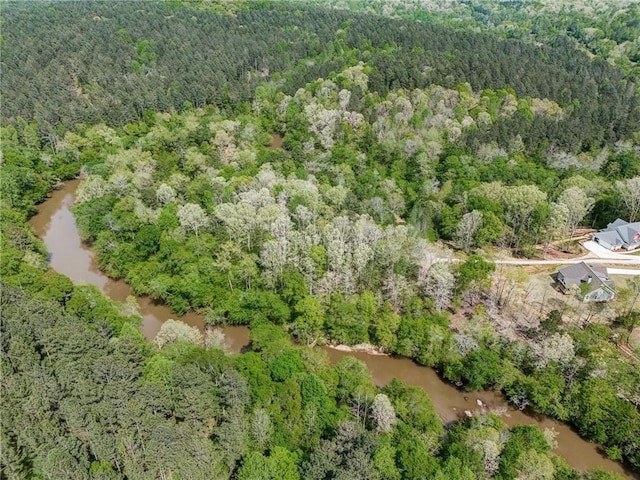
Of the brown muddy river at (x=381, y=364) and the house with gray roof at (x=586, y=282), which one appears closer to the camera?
the brown muddy river at (x=381, y=364)

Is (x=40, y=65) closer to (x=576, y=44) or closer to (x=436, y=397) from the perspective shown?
(x=436, y=397)

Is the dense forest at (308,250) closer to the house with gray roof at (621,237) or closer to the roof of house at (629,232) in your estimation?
the house with gray roof at (621,237)

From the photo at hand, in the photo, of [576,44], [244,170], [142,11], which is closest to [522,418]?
[244,170]

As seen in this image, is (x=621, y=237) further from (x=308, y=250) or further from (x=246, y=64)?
(x=246, y=64)

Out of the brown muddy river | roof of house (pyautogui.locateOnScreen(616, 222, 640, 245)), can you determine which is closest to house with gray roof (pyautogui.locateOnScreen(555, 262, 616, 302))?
roof of house (pyautogui.locateOnScreen(616, 222, 640, 245))

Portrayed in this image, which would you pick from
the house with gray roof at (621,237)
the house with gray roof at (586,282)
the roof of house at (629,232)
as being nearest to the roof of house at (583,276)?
the house with gray roof at (586,282)

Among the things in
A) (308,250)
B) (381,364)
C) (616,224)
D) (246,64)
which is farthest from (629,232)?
(246,64)

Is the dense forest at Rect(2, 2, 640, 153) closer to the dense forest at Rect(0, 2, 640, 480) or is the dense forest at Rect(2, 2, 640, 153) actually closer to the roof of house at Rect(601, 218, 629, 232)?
the dense forest at Rect(0, 2, 640, 480)
